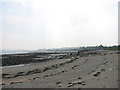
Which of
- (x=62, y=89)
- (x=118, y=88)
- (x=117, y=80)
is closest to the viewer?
(x=118, y=88)

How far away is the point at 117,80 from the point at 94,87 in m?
2.66

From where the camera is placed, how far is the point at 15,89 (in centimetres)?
1850

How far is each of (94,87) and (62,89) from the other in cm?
201

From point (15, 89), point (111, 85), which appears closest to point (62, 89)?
point (111, 85)

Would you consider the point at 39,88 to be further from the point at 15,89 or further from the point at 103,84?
the point at 103,84

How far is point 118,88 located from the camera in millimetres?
14883

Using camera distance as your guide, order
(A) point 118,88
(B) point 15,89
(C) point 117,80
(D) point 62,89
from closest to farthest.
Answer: (A) point 118,88
(D) point 62,89
(C) point 117,80
(B) point 15,89

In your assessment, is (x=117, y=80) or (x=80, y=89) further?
(x=117, y=80)

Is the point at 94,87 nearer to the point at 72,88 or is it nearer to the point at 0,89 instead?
the point at 72,88

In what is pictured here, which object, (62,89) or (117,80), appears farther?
(117,80)

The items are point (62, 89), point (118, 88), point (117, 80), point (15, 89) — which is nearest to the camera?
point (118, 88)

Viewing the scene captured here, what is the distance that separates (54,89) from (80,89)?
212 cm

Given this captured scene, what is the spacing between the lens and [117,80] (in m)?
17.3

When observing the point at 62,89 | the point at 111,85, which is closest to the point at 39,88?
the point at 62,89
